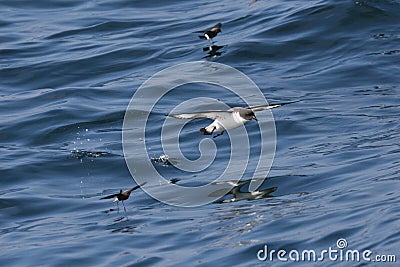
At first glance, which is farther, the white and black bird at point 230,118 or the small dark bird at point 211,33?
the small dark bird at point 211,33

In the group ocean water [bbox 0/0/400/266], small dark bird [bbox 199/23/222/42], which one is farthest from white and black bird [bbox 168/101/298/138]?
small dark bird [bbox 199/23/222/42]

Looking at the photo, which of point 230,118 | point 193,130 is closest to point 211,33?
point 193,130

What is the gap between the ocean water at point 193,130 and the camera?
1096 centimetres

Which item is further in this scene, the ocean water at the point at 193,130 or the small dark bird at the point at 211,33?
the small dark bird at the point at 211,33

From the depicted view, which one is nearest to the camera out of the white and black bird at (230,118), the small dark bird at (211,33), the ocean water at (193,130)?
the ocean water at (193,130)

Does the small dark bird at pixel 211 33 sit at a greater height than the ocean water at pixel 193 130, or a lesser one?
greater

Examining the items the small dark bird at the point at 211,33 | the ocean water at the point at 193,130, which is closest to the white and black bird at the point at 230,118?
the ocean water at the point at 193,130

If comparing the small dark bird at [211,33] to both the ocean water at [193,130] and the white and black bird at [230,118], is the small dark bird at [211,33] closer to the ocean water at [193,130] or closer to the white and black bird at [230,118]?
the ocean water at [193,130]

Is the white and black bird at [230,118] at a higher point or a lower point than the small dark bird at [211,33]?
lower

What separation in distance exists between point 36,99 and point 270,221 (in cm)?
792

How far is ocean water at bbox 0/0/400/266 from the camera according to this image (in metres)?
11.0

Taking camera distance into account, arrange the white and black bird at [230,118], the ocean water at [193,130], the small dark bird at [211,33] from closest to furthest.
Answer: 1. the ocean water at [193,130]
2. the white and black bird at [230,118]
3. the small dark bird at [211,33]

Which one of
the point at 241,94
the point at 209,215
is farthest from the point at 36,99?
the point at 209,215

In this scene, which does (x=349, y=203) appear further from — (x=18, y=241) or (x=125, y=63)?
(x=125, y=63)
